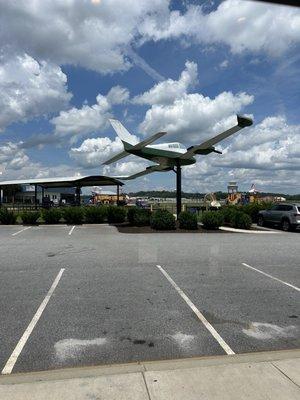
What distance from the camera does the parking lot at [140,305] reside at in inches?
232

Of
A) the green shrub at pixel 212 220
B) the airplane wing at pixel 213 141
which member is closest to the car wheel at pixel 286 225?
the green shrub at pixel 212 220

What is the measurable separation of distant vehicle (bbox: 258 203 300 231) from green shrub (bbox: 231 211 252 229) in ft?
6.55

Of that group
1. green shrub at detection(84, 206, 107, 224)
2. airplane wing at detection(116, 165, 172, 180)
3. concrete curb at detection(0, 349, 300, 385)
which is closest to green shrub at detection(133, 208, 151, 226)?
green shrub at detection(84, 206, 107, 224)

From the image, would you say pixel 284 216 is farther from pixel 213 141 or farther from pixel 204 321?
pixel 204 321

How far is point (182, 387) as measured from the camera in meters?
4.54

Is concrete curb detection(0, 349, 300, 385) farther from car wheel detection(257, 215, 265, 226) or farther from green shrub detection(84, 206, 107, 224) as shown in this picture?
green shrub detection(84, 206, 107, 224)

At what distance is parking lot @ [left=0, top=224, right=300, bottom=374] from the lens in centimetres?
589

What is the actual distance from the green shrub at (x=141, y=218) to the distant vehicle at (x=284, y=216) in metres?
7.79

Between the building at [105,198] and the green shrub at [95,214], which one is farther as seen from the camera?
the building at [105,198]

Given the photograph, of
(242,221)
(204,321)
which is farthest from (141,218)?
(204,321)

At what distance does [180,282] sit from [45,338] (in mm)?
4482

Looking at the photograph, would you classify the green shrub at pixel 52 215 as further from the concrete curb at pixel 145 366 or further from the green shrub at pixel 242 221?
the concrete curb at pixel 145 366

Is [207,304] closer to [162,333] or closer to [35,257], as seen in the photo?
[162,333]

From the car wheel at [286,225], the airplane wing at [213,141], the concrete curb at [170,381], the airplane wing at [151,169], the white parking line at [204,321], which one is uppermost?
the airplane wing at [213,141]
